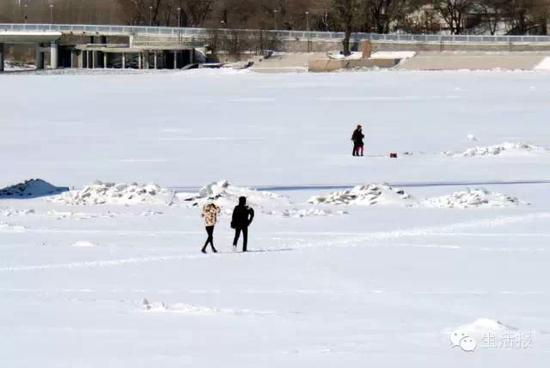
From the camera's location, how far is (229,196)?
24781 mm

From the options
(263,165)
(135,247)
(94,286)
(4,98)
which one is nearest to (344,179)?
(263,165)

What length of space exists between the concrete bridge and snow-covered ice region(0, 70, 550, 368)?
58437mm

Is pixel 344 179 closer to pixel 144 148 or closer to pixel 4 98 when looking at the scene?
pixel 144 148

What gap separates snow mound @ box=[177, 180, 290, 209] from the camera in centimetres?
2462

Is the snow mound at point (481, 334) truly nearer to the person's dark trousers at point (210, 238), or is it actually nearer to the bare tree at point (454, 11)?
the person's dark trousers at point (210, 238)

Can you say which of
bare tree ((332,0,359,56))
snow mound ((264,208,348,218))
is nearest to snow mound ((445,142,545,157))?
snow mound ((264,208,348,218))

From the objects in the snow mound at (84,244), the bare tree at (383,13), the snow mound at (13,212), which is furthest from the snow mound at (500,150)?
the bare tree at (383,13)

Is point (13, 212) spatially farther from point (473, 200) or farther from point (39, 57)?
point (39, 57)

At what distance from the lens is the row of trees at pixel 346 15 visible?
11794 centimetres

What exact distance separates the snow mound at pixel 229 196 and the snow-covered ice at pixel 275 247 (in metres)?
0.05

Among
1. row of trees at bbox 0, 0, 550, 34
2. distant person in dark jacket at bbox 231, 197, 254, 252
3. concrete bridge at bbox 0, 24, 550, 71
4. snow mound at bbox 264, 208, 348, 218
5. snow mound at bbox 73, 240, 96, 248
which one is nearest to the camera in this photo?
distant person in dark jacket at bbox 231, 197, 254, 252

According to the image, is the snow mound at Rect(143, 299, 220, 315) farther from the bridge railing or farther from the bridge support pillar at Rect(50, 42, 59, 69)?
the bridge support pillar at Rect(50, 42, 59, 69)

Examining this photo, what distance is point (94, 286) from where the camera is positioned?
15969mm

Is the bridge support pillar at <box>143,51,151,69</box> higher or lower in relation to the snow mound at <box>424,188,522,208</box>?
lower
